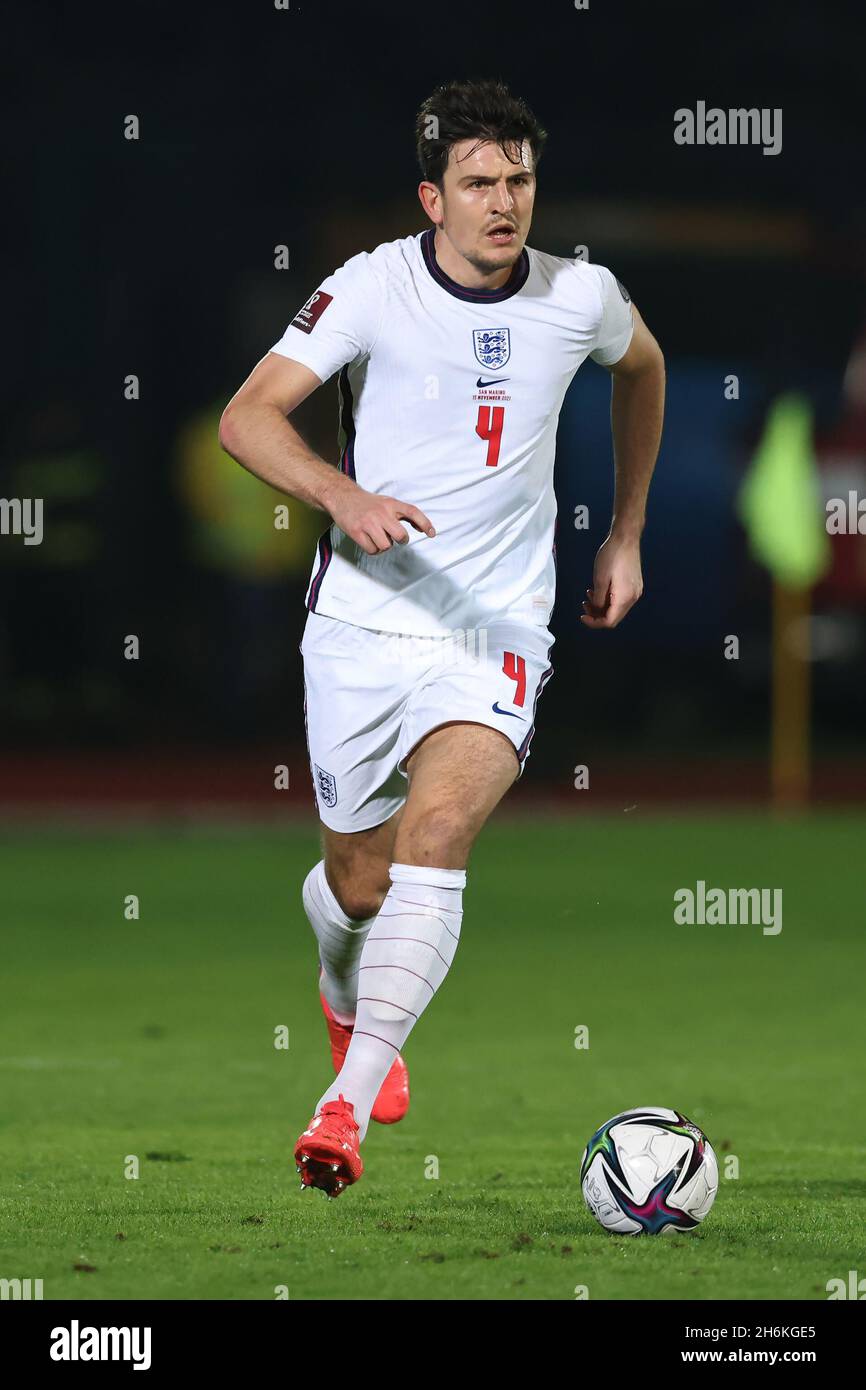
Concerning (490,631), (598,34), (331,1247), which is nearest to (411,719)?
(490,631)

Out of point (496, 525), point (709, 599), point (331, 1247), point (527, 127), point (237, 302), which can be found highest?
point (237, 302)

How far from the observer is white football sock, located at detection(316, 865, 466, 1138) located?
4.75 metres

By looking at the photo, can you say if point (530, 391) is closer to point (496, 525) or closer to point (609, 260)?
point (496, 525)

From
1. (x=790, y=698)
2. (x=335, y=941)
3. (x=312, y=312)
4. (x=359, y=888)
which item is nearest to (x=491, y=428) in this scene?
(x=312, y=312)

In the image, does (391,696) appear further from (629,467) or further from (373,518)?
(629,467)

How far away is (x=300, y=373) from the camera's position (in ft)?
16.5

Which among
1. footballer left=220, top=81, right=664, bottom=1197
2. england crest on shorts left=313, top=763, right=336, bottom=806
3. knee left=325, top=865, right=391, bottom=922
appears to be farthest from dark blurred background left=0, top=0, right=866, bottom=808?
footballer left=220, top=81, right=664, bottom=1197

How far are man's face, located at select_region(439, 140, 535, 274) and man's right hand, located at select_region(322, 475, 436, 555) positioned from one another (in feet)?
2.65

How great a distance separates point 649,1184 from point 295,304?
24.1m

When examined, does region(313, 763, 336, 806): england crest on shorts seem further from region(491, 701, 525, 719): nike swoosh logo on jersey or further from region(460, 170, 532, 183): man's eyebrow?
region(460, 170, 532, 183): man's eyebrow

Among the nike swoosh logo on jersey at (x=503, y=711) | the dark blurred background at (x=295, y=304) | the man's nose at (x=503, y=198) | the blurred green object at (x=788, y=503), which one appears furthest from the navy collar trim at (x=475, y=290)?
the dark blurred background at (x=295, y=304)

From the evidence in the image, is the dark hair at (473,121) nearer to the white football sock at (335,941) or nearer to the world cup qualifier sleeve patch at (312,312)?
the world cup qualifier sleeve patch at (312,312)

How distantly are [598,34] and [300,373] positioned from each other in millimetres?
23702

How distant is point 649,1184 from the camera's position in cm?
467
